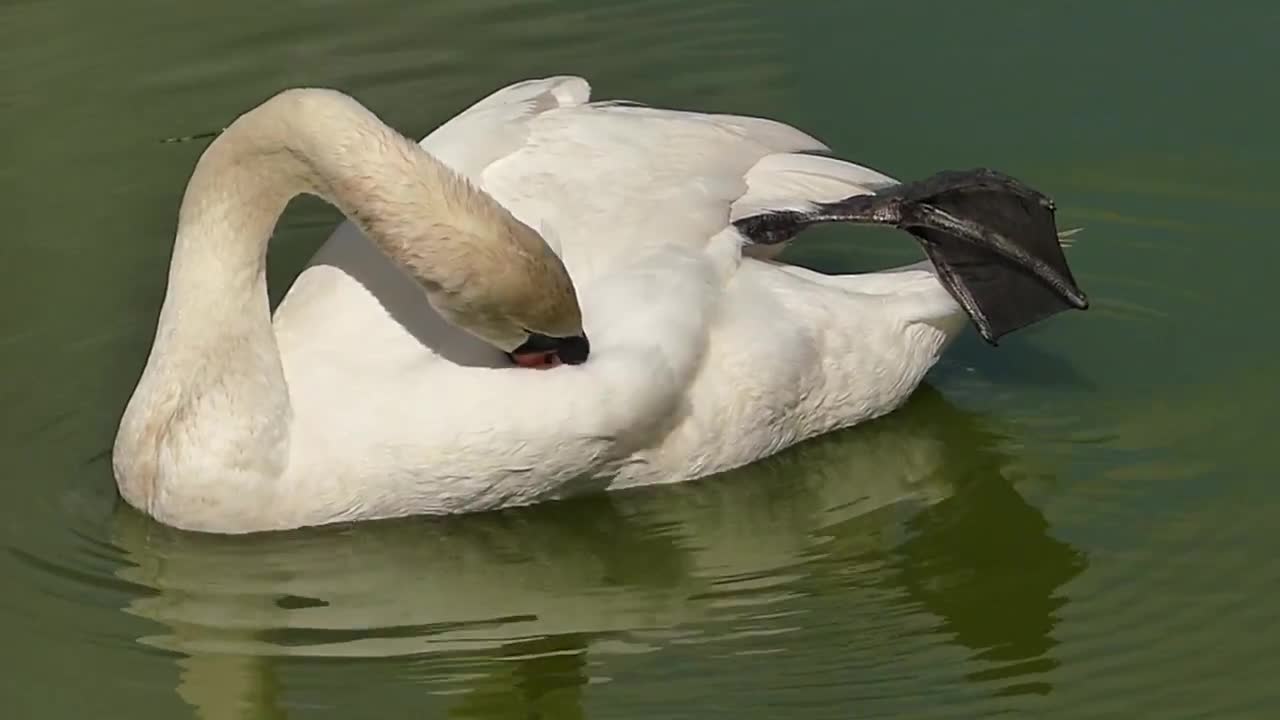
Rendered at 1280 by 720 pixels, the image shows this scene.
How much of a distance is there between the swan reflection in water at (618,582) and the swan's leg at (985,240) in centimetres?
46

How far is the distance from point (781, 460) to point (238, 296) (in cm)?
179

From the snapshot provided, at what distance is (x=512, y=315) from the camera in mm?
7207

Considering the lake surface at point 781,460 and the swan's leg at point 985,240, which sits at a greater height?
the swan's leg at point 985,240

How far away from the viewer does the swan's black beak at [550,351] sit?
732 cm

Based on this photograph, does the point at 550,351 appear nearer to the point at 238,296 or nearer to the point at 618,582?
the point at 618,582

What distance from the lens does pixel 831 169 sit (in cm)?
848

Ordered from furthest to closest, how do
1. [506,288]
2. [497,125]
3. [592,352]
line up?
[497,125]
[592,352]
[506,288]

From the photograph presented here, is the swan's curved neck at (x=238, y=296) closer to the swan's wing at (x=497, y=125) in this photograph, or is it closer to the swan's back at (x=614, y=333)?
the swan's back at (x=614, y=333)

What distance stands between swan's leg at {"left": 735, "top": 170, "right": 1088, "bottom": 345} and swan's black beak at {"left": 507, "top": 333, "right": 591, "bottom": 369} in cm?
117

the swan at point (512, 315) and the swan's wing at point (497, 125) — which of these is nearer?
the swan at point (512, 315)

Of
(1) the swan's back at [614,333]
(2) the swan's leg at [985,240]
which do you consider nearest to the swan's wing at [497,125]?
(1) the swan's back at [614,333]

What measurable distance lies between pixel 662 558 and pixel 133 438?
5.18ft

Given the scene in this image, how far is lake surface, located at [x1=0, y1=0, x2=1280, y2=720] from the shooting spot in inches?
272

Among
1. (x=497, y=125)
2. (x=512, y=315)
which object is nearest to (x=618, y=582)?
(x=512, y=315)
